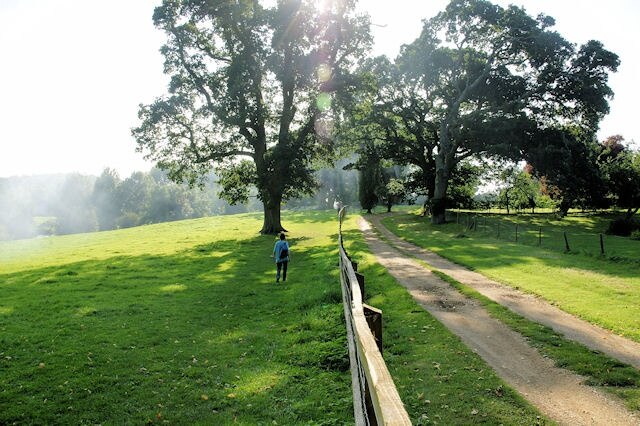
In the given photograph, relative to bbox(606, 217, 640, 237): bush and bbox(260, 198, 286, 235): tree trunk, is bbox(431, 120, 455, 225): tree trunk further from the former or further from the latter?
bbox(260, 198, 286, 235): tree trunk

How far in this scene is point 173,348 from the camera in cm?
1277

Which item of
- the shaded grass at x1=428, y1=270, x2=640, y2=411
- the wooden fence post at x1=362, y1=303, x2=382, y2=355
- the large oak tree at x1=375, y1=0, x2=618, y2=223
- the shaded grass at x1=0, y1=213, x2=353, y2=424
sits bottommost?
the shaded grass at x1=0, y1=213, x2=353, y2=424

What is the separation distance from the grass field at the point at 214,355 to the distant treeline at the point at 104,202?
291 feet

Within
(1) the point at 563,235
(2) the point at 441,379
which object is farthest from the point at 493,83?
(2) the point at 441,379

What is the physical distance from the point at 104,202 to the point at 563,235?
128m

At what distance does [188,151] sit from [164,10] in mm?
12875

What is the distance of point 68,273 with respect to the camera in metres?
24.9

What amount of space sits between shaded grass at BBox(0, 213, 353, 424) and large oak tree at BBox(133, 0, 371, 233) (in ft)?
57.8

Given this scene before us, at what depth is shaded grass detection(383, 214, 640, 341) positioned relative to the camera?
13125mm

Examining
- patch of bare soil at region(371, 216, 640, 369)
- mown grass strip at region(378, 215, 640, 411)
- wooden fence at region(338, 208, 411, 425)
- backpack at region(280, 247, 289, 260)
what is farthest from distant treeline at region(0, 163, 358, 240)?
wooden fence at region(338, 208, 411, 425)

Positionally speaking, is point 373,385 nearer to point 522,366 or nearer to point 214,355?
point 522,366

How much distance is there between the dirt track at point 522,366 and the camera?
24.0 feet

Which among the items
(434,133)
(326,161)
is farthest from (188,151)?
(434,133)

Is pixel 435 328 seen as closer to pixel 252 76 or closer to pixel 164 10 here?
pixel 252 76
